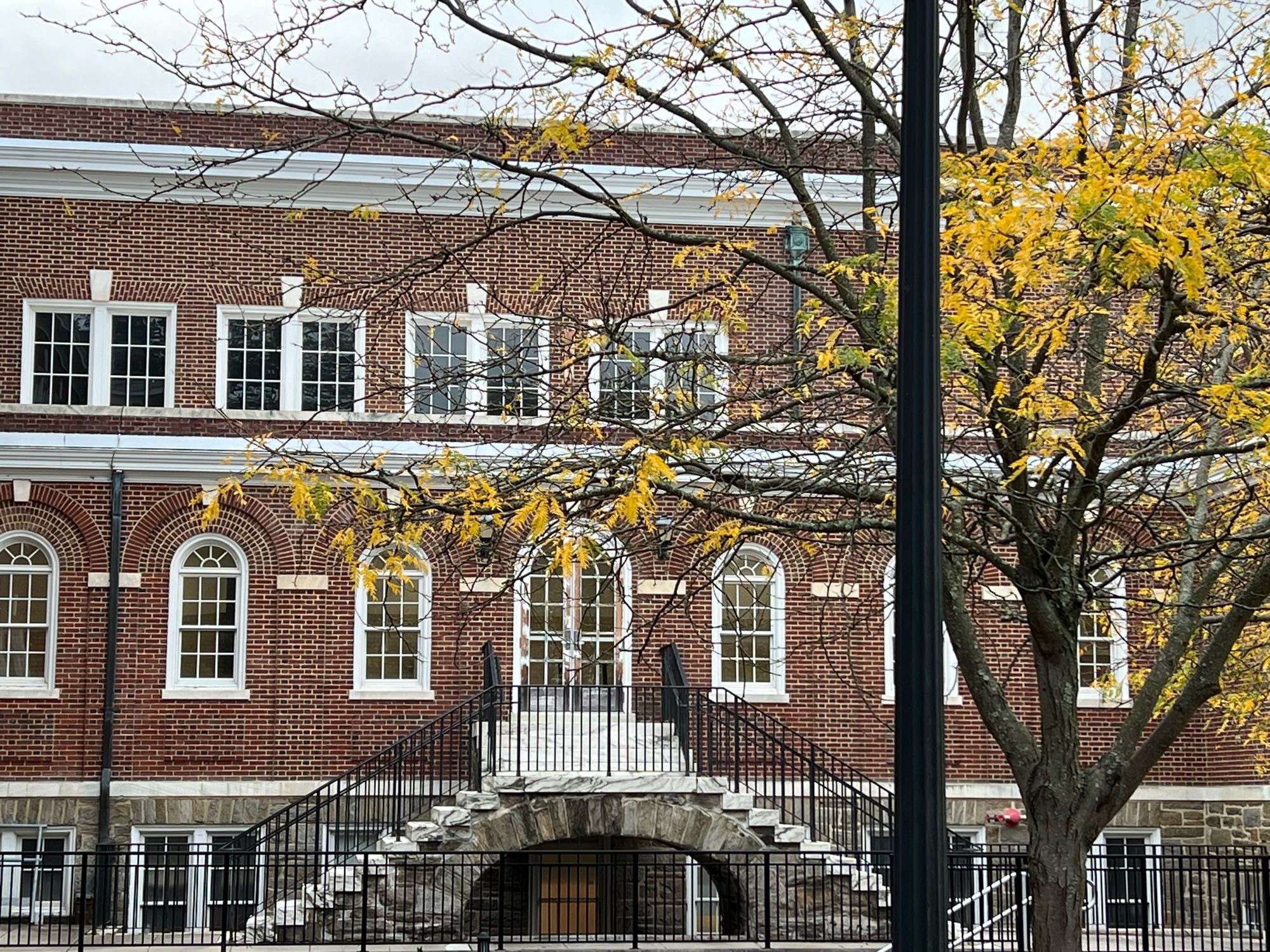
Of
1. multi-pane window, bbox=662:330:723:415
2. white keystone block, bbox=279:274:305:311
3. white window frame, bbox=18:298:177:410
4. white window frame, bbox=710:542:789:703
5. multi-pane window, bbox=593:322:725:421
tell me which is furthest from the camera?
white keystone block, bbox=279:274:305:311

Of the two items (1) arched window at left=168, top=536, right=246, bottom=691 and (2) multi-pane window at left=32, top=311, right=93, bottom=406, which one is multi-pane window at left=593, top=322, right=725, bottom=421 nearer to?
(1) arched window at left=168, top=536, right=246, bottom=691

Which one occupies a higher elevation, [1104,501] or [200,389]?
[200,389]

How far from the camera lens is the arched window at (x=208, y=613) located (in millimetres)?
23891

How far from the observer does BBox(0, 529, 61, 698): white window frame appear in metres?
23.4

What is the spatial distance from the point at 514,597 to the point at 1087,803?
46.7 ft

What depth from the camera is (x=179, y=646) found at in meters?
23.9

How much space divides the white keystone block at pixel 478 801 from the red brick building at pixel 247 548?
3.81 meters

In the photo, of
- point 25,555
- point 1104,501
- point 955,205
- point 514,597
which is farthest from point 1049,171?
point 25,555

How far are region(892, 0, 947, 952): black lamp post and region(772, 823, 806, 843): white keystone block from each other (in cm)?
1359

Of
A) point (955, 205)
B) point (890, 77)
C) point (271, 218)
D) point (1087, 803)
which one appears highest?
point (271, 218)

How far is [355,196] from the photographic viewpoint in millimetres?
24641

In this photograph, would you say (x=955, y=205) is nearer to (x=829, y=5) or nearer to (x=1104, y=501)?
(x=1104, y=501)

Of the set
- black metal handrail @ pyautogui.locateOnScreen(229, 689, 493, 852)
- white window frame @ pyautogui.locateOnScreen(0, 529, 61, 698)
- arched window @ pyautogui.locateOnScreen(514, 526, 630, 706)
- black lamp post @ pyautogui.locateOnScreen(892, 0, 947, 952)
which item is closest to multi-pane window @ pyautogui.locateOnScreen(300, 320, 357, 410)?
arched window @ pyautogui.locateOnScreen(514, 526, 630, 706)

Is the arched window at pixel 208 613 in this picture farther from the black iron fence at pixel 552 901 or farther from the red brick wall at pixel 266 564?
the black iron fence at pixel 552 901
